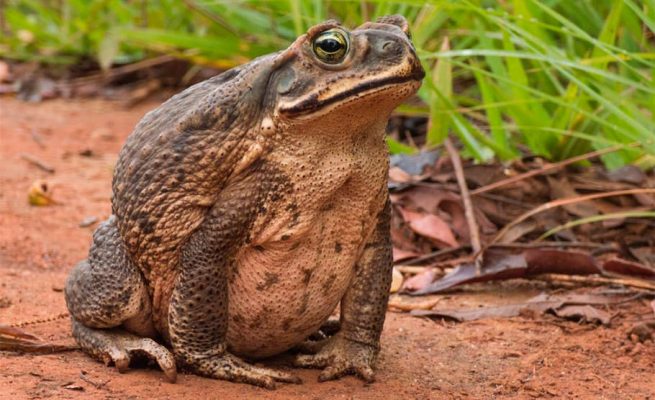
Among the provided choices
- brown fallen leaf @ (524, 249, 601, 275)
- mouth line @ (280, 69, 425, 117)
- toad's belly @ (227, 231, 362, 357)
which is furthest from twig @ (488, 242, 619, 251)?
mouth line @ (280, 69, 425, 117)

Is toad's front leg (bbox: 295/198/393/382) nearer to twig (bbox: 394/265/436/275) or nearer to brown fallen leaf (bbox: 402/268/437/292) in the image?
brown fallen leaf (bbox: 402/268/437/292)

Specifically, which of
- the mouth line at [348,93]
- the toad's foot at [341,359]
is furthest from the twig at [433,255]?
the mouth line at [348,93]

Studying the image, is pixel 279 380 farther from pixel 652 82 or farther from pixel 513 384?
pixel 652 82

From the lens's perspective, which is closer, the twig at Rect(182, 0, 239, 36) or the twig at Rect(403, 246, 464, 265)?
the twig at Rect(403, 246, 464, 265)

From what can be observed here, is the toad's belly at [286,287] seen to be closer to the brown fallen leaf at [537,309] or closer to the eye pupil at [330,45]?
the eye pupil at [330,45]

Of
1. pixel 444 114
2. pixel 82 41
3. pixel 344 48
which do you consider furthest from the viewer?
pixel 82 41

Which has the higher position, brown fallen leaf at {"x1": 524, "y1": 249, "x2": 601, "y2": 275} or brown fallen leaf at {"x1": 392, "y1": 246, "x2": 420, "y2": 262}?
brown fallen leaf at {"x1": 524, "y1": 249, "x2": 601, "y2": 275}

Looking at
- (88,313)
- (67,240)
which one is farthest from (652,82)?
(67,240)
